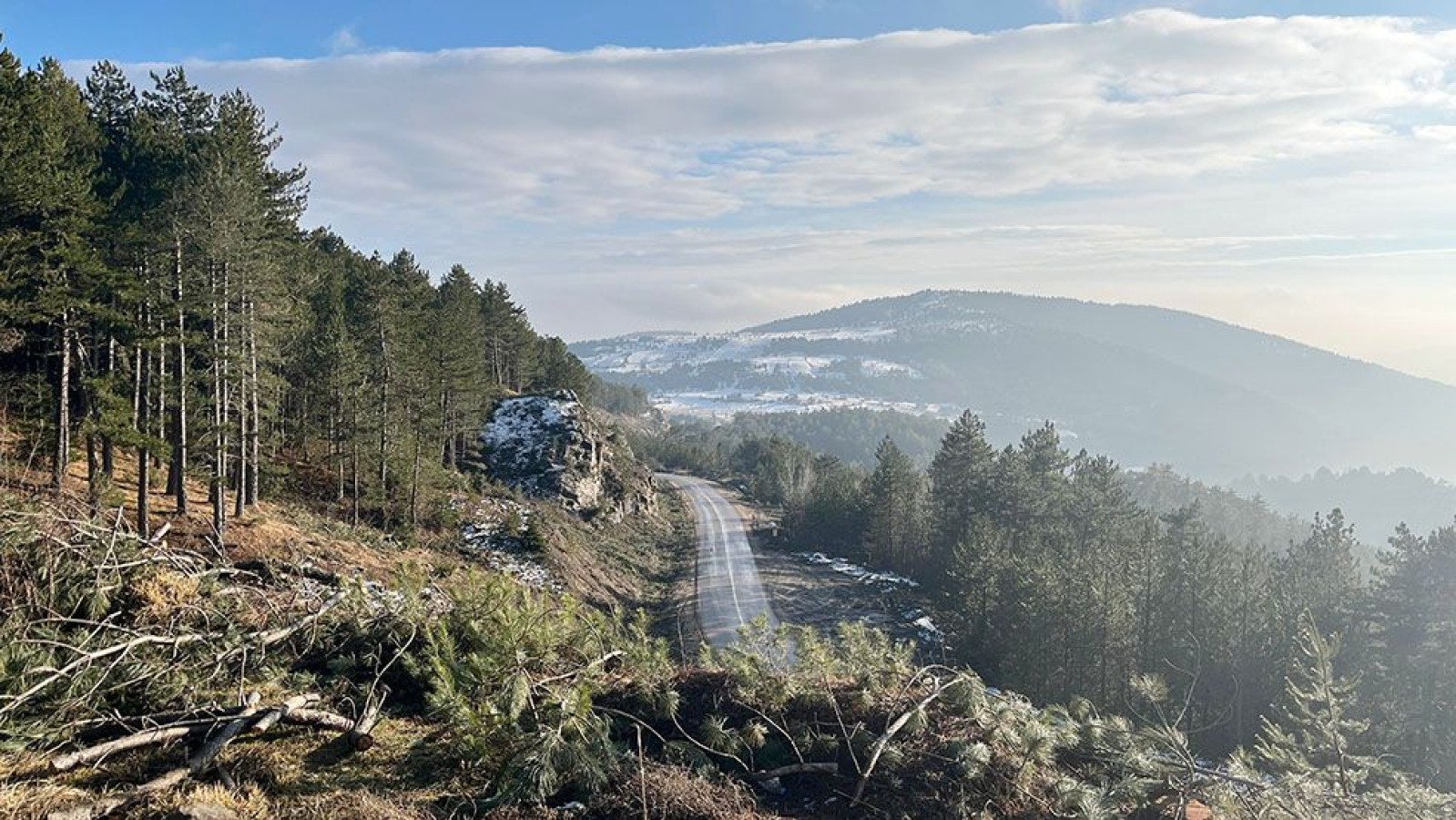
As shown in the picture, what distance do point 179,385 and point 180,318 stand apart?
1.87 m

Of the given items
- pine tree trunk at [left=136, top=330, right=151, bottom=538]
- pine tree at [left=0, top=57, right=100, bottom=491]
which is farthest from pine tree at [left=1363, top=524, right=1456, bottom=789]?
pine tree at [left=0, top=57, right=100, bottom=491]

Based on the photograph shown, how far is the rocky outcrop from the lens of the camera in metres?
49.5

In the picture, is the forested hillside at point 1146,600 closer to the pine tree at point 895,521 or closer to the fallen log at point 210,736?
the pine tree at point 895,521

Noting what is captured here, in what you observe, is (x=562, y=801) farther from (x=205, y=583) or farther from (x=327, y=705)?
(x=205, y=583)

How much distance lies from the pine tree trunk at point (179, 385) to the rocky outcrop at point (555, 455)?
2710 centimetres

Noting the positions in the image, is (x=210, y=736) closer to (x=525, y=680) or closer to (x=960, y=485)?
(x=525, y=680)

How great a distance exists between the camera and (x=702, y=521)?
6794 centimetres

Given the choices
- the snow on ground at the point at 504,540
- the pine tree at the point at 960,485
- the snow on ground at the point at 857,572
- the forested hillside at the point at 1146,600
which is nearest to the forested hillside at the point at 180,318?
the snow on ground at the point at 504,540

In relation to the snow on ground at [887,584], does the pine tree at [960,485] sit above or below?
above

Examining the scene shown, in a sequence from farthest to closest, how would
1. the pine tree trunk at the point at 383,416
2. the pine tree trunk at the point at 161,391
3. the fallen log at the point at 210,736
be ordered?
the pine tree trunk at the point at 383,416 → the pine tree trunk at the point at 161,391 → the fallen log at the point at 210,736

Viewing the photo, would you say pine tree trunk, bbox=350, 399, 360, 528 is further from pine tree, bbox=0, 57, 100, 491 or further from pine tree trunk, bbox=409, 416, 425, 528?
pine tree, bbox=0, 57, 100, 491

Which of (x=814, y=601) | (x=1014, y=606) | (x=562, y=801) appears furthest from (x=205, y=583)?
(x=814, y=601)

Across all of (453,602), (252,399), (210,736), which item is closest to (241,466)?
(252,399)

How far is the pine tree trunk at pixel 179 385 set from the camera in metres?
19.3
